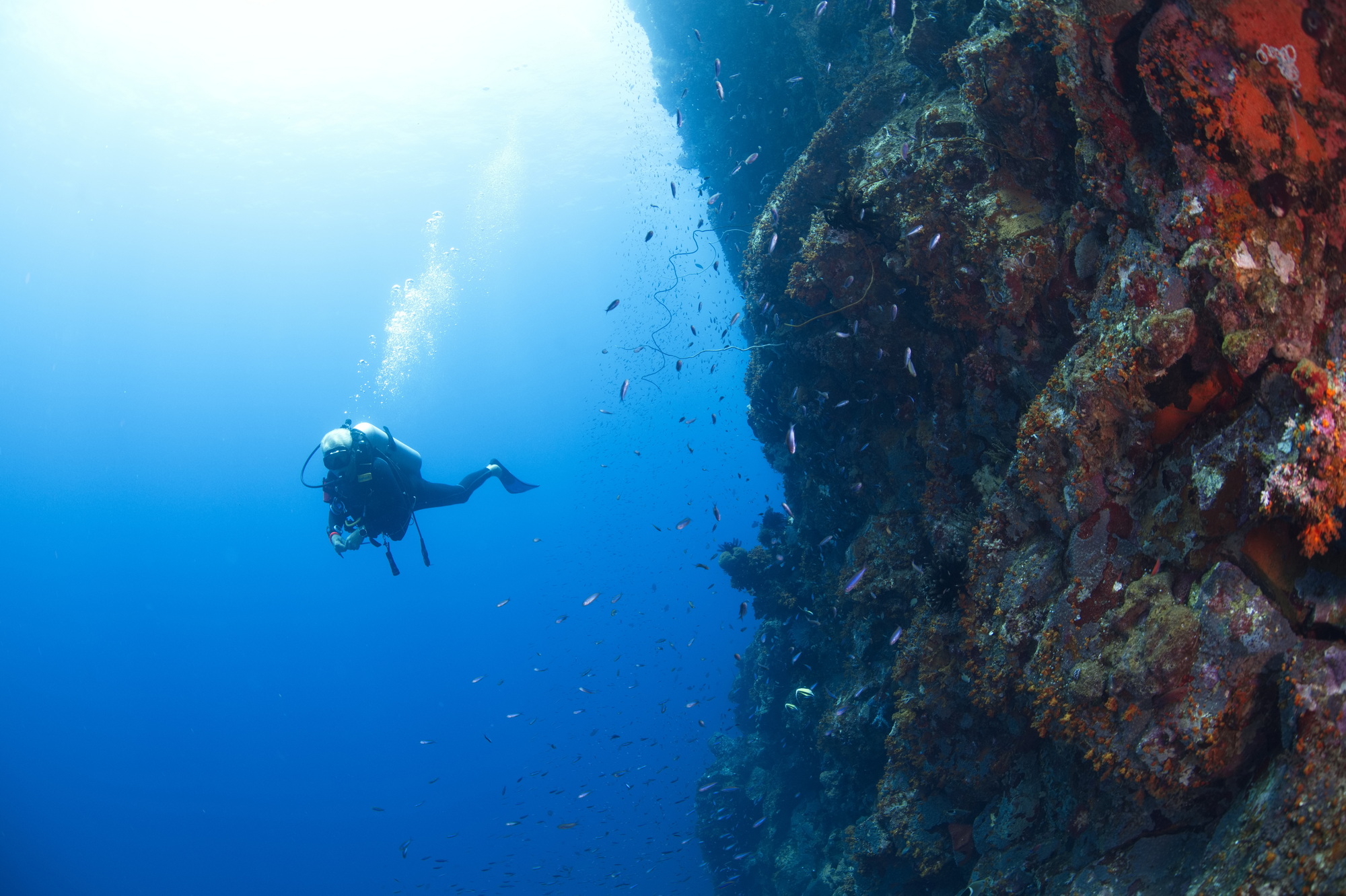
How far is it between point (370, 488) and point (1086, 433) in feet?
36.4

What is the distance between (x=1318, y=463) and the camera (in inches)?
89.4

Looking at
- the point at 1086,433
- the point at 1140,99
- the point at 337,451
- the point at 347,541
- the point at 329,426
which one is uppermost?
the point at 329,426

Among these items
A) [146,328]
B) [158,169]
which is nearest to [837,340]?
[158,169]

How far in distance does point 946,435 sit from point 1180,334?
2.86 metres

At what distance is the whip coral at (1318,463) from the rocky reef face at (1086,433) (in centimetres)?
1

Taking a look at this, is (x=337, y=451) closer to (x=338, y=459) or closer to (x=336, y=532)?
(x=338, y=459)

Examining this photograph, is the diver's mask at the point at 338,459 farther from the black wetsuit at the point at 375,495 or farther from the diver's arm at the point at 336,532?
the diver's arm at the point at 336,532

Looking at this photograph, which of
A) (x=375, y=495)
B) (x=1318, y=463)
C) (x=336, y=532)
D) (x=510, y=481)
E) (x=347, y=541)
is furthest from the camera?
(x=510, y=481)

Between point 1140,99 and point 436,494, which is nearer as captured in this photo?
point 1140,99

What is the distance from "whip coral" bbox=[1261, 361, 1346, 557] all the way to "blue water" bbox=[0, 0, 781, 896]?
29.2ft

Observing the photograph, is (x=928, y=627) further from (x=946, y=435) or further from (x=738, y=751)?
(x=738, y=751)

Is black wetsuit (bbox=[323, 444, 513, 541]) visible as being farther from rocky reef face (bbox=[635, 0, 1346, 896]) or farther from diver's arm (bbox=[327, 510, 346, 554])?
rocky reef face (bbox=[635, 0, 1346, 896])

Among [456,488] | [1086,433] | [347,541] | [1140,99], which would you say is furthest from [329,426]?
[1140,99]

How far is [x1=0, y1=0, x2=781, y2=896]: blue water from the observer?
25219 millimetres
